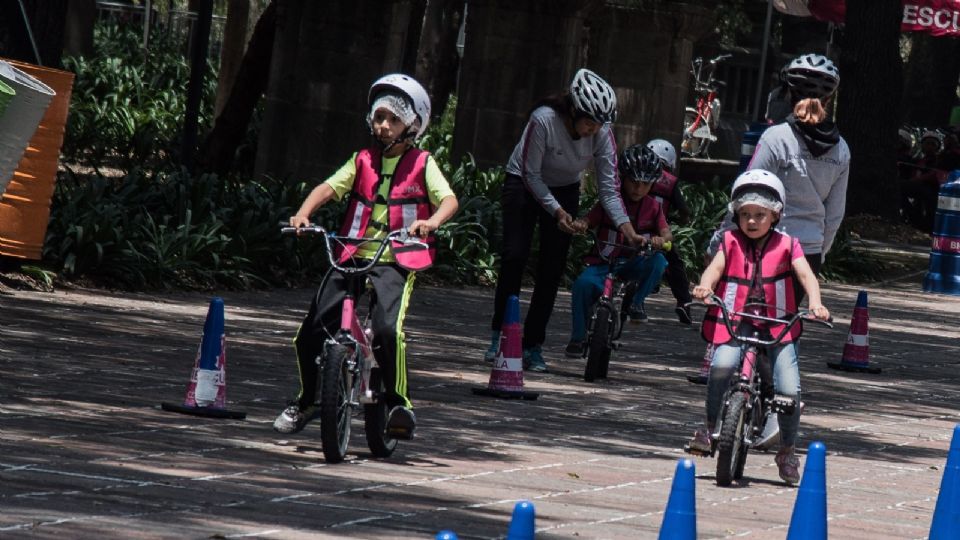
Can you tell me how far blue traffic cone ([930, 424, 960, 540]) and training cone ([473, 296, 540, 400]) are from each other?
3.89 meters

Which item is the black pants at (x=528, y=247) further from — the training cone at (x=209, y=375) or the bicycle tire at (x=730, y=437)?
the bicycle tire at (x=730, y=437)

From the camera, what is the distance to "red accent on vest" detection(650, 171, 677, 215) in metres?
14.5

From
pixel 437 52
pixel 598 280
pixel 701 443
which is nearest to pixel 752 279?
pixel 701 443

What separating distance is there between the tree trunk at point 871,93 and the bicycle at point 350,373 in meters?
18.2

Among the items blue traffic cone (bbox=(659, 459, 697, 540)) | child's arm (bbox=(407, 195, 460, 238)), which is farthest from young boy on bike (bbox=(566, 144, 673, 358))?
blue traffic cone (bbox=(659, 459, 697, 540))

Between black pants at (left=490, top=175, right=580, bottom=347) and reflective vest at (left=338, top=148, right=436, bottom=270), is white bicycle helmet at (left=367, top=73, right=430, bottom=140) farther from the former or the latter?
black pants at (left=490, top=175, right=580, bottom=347)

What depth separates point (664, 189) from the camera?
1454 cm

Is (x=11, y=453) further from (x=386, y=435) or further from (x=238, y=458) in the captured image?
(x=386, y=435)

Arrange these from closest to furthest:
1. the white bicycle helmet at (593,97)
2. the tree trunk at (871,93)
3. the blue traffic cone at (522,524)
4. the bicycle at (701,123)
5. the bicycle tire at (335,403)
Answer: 1. the blue traffic cone at (522,524)
2. the bicycle tire at (335,403)
3. the white bicycle helmet at (593,97)
4. the tree trunk at (871,93)
5. the bicycle at (701,123)

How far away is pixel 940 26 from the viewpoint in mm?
33812

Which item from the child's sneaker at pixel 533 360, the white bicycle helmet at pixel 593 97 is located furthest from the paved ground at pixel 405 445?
the white bicycle helmet at pixel 593 97

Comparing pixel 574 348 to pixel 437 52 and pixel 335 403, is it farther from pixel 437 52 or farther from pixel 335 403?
pixel 437 52

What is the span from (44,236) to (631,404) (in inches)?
175

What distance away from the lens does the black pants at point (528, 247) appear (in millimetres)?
12289
